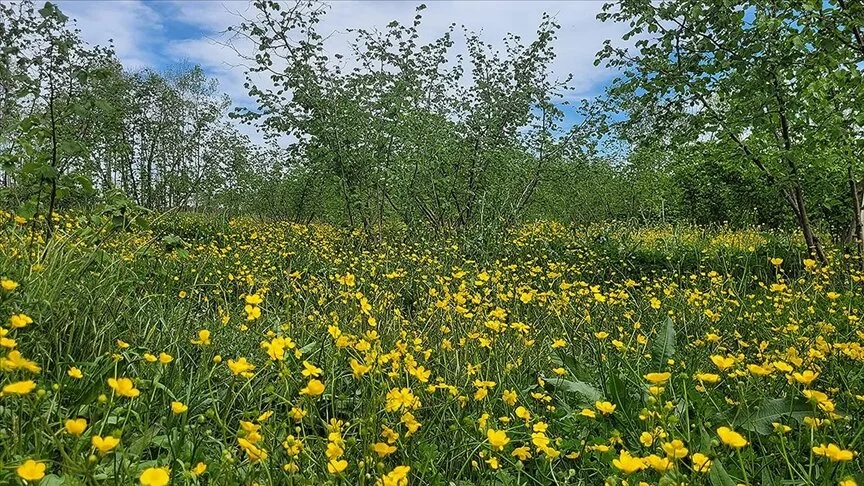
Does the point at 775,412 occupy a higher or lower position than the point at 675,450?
lower

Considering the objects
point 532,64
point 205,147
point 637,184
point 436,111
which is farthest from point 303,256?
point 205,147

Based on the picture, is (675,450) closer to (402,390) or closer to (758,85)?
(402,390)

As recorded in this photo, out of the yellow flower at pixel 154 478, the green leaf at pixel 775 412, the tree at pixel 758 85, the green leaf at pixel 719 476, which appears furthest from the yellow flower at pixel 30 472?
the tree at pixel 758 85

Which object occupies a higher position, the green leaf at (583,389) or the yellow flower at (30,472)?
the yellow flower at (30,472)

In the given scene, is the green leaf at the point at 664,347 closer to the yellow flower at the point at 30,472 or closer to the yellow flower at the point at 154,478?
the yellow flower at the point at 154,478

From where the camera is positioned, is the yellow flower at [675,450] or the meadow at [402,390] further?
the meadow at [402,390]

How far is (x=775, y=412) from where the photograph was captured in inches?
65.5

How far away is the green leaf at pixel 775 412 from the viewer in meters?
1.65

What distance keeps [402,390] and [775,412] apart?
3.48 feet

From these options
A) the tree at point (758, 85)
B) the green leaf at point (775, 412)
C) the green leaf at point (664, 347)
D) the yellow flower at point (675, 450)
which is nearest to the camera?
the yellow flower at point (675, 450)

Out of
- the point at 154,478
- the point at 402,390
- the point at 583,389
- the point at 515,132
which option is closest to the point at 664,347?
the point at 583,389

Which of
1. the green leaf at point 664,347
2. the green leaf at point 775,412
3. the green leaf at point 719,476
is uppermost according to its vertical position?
the green leaf at point 664,347

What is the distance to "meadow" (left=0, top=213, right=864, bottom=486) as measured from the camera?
127cm

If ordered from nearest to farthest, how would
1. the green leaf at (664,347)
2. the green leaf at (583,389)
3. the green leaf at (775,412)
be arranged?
the green leaf at (775,412)
the green leaf at (583,389)
the green leaf at (664,347)
